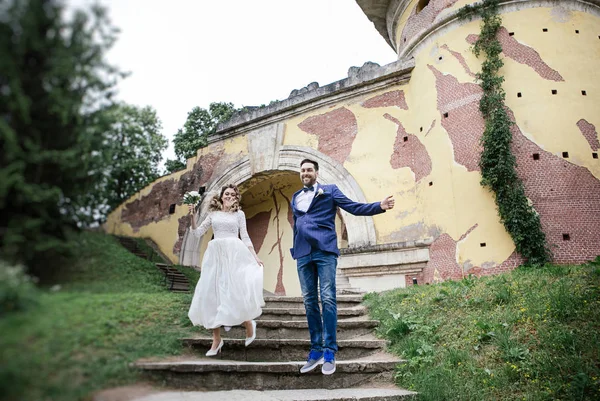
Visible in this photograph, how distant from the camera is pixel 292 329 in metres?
4.77

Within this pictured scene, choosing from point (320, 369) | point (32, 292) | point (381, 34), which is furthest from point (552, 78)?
point (32, 292)

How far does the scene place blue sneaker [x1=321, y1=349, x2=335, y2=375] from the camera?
3539 millimetres

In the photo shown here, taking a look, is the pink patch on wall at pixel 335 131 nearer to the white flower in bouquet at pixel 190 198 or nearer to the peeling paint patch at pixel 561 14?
the peeling paint patch at pixel 561 14

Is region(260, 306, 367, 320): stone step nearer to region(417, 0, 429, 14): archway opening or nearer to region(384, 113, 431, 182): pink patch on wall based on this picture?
region(384, 113, 431, 182): pink patch on wall

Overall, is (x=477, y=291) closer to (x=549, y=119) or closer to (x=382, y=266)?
(x=382, y=266)

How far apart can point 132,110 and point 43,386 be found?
0.87 m

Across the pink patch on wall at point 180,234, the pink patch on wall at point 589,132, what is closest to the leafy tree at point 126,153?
the pink patch on wall at point 180,234

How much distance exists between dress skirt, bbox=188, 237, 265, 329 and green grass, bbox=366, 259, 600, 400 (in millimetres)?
1453

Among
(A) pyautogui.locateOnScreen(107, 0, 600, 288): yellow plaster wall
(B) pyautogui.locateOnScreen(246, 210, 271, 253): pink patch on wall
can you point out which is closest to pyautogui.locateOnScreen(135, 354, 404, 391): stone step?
(A) pyautogui.locateOnScreen(107, 0, 600, 288): yellow plaster wall

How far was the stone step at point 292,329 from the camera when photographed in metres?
4.55

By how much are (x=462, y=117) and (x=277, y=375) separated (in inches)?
229

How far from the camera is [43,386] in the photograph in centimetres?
105

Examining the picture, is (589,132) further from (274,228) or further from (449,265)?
(274,228)

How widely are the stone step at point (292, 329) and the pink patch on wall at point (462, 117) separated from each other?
12.0 feet
